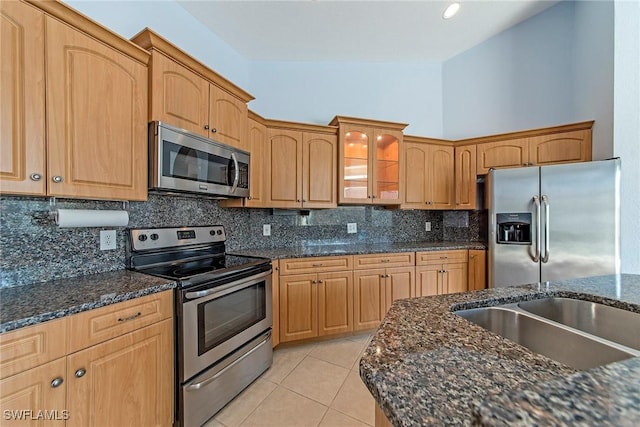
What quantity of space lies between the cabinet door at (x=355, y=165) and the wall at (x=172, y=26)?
1.30 metres

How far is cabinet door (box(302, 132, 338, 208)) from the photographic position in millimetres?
2701

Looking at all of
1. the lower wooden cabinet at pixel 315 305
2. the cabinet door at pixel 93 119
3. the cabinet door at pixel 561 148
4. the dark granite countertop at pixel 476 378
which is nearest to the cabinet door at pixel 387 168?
the lower wooden cabinet at pixel 315 305

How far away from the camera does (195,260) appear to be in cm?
203

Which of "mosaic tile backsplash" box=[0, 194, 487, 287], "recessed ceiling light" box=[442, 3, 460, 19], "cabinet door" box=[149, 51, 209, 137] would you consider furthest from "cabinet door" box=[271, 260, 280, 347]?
"recessed ceiling light" box=[442, 3, 460, 19]

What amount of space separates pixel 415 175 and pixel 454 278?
1240 millimetres

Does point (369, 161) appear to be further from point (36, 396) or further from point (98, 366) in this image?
point (36, 396)

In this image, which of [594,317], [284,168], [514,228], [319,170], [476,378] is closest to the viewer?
[476,378]

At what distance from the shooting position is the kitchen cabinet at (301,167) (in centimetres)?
260

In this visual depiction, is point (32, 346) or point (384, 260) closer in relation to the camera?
point (32, 346)

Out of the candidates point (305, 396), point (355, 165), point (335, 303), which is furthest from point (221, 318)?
point (355, 165)

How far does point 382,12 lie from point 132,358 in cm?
321

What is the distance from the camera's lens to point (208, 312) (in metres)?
1.55

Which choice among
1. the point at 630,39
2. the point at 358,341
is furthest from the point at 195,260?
the point at 630,39

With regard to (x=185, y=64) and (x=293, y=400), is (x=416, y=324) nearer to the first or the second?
(x=293, y=400)
